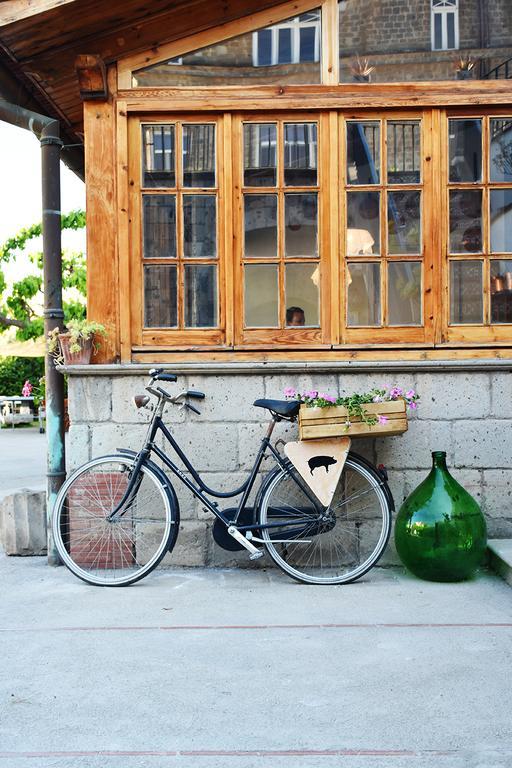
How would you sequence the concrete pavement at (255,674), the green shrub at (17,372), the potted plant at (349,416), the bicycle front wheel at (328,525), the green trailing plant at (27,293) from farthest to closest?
the green shrub at (17,372) → the green trailing plant at (27,293) → the bicycle front wheel at (328,525) → the potted plant at (349,416) → the concrete pavement at (255,674)

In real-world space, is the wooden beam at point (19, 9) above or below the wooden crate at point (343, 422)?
above

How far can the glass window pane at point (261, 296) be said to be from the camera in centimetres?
578

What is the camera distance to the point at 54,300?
19.5 ft

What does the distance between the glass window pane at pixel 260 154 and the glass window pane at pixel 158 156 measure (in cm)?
48

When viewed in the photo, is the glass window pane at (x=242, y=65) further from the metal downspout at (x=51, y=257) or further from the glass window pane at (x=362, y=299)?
the glass window pane at (x=362, y=299)

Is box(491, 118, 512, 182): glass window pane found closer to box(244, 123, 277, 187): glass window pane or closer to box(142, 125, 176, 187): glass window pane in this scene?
box(244, 123, 277, 187): glass window pane

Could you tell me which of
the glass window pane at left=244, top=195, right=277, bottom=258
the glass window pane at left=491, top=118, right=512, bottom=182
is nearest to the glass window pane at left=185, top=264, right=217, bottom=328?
the glass window pane at left=244, top=195, right=277, bottom=258

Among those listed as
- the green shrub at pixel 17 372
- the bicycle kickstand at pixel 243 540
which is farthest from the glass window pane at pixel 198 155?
the green shrub at pixel 17 372

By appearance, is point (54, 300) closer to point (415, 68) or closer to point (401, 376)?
point (401, 376)

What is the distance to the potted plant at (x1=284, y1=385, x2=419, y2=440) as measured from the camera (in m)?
5.11

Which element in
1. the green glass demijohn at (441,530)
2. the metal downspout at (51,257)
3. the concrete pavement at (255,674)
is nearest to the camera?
the concrete pavement at (255,674)

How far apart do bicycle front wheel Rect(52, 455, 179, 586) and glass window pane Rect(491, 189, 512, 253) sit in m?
2.66

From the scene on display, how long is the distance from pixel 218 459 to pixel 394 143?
2.30 metres

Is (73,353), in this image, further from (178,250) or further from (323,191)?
(323,191)
